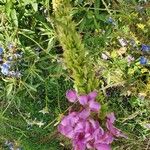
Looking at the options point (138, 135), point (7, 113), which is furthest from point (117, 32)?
point (7, 113)

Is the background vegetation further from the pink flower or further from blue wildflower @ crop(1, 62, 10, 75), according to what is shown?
the pink flower

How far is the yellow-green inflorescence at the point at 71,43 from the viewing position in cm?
96

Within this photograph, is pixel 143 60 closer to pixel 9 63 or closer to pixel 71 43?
pixel 9 63

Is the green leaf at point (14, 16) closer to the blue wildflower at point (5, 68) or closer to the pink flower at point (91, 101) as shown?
the blue wildflower at point (5, 68)

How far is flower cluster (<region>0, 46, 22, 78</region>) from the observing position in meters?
2.35

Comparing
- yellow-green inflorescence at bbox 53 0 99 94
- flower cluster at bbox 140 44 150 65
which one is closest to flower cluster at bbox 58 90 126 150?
yellow-green inflorescence at bbox 53 0 99 94

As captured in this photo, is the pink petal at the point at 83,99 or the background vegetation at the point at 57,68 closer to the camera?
the pink petal at the point at 83,99

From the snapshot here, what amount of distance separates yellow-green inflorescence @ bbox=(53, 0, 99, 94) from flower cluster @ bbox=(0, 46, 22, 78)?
4.39 feet

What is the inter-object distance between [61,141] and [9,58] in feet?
1.59

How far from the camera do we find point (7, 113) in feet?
8.14

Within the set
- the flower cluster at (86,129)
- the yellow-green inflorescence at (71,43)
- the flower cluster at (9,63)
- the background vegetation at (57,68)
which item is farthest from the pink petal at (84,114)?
the flower cluster at (9,63)

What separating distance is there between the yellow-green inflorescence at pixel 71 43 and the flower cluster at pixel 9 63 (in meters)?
1.34

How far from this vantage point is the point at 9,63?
7.80 ft

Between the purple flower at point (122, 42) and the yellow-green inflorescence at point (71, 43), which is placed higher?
the yellow-green inflorescence at point (71, 43)
